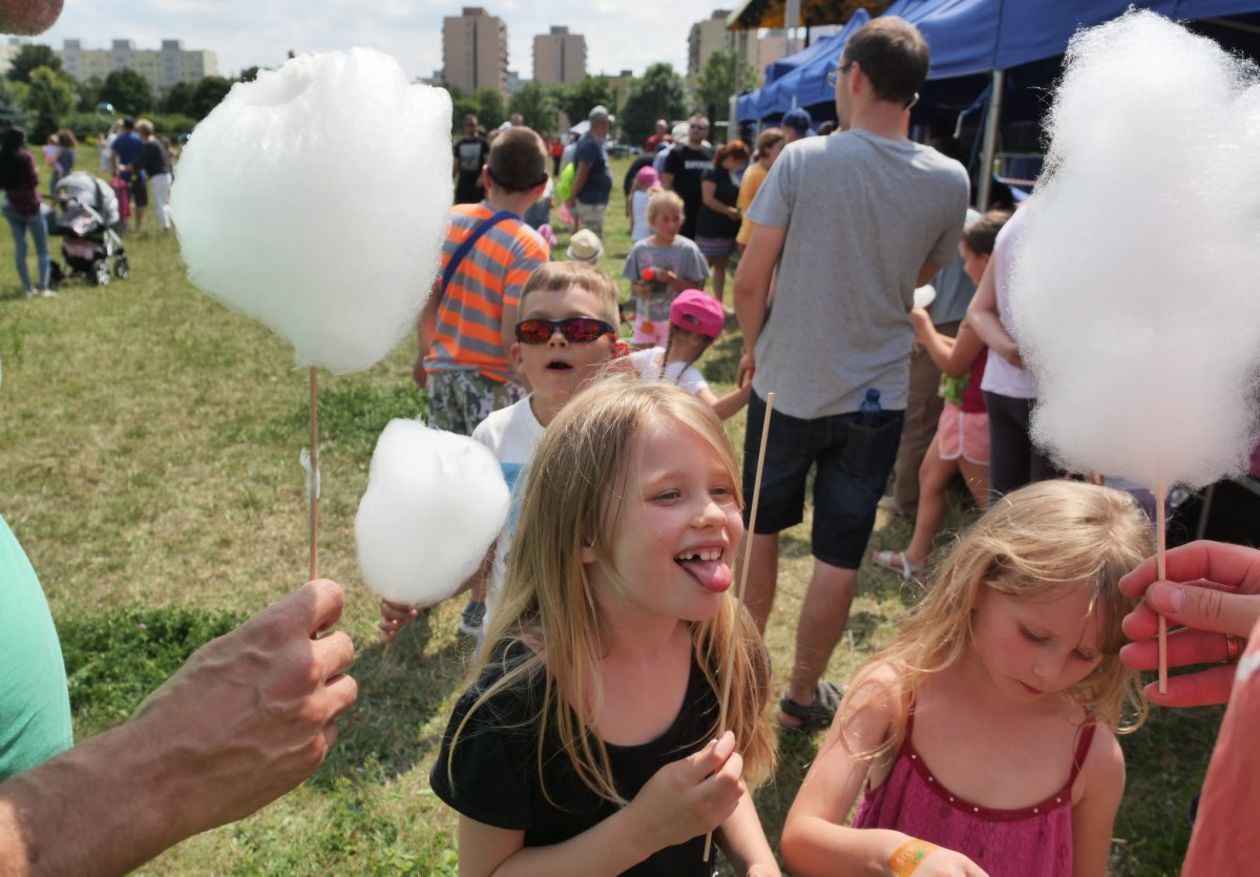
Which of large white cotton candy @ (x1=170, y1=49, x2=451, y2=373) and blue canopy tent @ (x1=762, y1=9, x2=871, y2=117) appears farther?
blue canopy tent @ (x1=762, y1=9, x2=871, y2=117)

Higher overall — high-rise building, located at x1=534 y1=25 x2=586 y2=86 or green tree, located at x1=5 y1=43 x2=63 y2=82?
high-rise building, located at x1=534 y1=25 x2=586 y2=86

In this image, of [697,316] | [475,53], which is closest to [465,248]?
[697,316]

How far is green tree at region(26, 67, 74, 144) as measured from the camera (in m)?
41.9

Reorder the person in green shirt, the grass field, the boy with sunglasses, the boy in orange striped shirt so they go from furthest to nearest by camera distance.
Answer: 1. the boy in orange striped shirt
2. the grass field
3. the boy with sunglasses
4. the person in green shirt

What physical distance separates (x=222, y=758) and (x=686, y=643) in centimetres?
82

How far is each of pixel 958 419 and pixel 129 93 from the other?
48.6 metres

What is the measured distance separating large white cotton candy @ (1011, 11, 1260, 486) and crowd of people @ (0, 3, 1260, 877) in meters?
0.19

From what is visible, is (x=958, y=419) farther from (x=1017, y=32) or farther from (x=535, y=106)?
(x=535, y=106)

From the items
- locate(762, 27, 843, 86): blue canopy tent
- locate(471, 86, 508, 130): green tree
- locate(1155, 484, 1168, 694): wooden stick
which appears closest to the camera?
locate(1155, 484, 1168, 694): wooden stick

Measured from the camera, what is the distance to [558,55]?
5002 inches

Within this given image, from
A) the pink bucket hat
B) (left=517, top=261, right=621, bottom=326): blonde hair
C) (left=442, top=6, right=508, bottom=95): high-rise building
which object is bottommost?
the pink bucket hat

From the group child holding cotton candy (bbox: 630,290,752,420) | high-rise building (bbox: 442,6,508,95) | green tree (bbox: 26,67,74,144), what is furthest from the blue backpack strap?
high-rise building (bbox: 442,6,508,95)

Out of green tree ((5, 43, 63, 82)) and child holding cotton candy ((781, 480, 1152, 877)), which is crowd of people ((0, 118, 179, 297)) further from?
green tree ((5, 43, 63, 82))

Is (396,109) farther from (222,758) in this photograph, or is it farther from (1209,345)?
(1209,345)
